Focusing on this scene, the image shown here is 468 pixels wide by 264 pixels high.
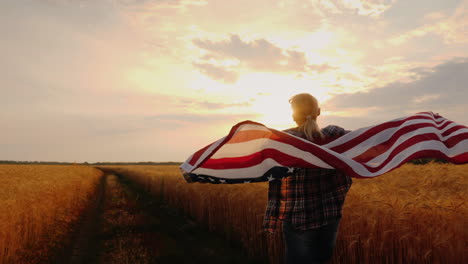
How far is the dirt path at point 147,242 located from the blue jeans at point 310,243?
153 inches

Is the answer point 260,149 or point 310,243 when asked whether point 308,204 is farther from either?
point 260,149

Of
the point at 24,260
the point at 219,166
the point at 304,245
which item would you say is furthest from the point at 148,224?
the point at 304,245

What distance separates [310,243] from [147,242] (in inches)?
237

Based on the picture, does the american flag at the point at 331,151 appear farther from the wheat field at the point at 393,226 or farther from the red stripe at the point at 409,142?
the wheat field at the point at 393,226

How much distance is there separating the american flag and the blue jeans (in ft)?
1.78

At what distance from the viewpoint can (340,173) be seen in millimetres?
3137

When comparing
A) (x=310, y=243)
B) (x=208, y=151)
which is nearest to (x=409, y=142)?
(x=310, y=243)

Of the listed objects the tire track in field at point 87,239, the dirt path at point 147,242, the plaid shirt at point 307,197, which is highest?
the plaid shirt at point 307,197

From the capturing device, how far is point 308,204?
2842 millimetres

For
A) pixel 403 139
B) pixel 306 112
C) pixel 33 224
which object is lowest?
pixel 33 224

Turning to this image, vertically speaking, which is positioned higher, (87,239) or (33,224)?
(33,224)

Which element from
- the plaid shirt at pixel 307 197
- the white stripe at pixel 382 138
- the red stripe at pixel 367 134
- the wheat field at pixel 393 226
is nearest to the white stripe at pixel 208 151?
the plaid shirt at pixel 307 197

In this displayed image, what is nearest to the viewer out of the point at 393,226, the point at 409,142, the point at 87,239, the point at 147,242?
the point at 409,142

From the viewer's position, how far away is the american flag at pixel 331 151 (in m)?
3.03
